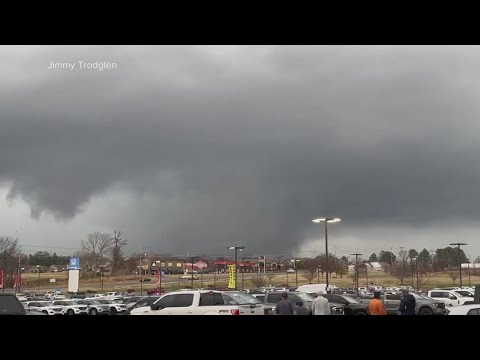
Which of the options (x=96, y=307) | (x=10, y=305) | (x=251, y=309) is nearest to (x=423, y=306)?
(x=251, y=309)

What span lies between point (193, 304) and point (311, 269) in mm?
69684

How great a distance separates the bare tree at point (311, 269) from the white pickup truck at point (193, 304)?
67.7 metres

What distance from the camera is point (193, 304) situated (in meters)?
15.4

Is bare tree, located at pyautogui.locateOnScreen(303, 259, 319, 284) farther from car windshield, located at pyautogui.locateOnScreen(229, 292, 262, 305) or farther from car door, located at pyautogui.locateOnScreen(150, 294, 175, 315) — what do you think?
car door, located at pyautogui.locateOnScreen(150, 294, 175, 315)

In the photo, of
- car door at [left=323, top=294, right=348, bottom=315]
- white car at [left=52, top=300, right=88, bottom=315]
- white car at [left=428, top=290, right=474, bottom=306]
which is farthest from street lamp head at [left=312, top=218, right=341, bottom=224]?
white car at [left=52, top=300, right=88, bottom=315]

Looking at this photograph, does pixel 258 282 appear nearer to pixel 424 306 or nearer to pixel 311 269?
pixel 311 269

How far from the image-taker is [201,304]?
15.5 metres

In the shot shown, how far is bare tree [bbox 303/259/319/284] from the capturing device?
82.9m

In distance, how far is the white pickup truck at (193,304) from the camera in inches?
592
